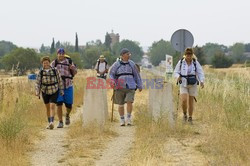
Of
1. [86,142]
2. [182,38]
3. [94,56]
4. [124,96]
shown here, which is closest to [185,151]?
[86,142]

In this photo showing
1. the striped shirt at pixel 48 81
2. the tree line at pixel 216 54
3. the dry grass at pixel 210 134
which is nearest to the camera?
the dry grass at pixel 210 134

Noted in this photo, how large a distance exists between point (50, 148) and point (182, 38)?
7.30 m

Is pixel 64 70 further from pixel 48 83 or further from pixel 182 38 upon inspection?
pixel 182 38

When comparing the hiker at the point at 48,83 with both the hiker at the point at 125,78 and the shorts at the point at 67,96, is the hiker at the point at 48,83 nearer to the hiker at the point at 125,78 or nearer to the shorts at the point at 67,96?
the shorts at the point at 67,96

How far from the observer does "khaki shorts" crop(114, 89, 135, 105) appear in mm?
11227

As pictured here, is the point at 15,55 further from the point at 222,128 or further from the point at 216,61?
the point at 222,128

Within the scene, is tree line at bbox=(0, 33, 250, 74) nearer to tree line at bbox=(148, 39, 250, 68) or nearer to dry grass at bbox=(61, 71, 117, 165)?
tree line at bbox=(148, 39, 250, 68)

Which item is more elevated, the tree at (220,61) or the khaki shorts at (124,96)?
the tree at (220,61)

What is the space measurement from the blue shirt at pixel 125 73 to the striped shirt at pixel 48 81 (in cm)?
120

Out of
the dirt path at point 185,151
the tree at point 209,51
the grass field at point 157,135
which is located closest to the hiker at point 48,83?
the grass field at point 157,135

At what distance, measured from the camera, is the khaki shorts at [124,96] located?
1123 centimetres

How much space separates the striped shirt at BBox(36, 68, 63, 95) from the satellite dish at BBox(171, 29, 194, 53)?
16.1ft

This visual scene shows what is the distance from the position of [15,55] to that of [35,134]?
217 feet

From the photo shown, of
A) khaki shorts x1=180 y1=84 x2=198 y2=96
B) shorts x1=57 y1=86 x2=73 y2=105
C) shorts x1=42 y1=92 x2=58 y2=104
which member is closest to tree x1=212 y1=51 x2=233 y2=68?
khaki shorts x1=180 y1=84 x2=198 y2=96
